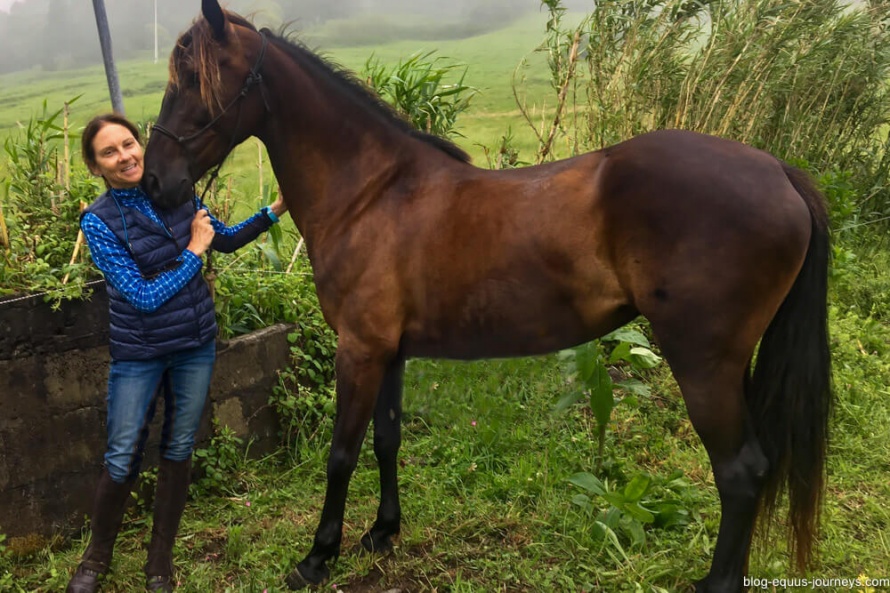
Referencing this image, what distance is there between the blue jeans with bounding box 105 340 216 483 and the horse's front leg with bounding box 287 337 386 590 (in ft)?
1.80

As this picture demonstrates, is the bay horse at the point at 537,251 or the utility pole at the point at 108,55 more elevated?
the utility pole at the point at 108,55

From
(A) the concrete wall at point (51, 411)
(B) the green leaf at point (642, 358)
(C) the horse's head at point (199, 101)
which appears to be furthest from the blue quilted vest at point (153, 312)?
(B) the green leaf at point (642, 358)

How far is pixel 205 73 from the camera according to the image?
202cm

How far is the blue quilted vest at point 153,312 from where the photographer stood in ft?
6.76

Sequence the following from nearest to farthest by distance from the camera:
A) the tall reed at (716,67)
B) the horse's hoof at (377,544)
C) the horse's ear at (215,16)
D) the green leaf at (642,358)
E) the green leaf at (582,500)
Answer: the horse's ear at (215,16), the horse's hoof at (377,544), the green leaf at (582,500), the green leaf at (642,358), the tall reed at (716,67)

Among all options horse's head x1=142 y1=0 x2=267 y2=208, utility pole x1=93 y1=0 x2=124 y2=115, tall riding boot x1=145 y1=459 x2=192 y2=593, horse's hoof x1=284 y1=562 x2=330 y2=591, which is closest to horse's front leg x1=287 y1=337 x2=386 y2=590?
horse's hoof x1=284 y1=562 x2=330 y2=591

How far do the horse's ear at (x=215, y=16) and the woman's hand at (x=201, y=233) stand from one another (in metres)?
0.62

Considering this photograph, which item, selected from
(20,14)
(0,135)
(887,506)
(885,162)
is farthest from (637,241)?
(20,14)

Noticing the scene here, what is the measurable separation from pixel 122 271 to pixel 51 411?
3.23 feet

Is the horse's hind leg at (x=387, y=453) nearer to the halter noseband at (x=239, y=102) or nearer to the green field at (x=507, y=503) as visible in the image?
the green field at (x=507, y=503)

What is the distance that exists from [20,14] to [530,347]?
1140 centimetres

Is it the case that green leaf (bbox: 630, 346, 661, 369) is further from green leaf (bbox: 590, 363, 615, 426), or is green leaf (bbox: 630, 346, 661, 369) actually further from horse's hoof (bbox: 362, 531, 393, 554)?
horse's hoof (bbox: 362, 531, 393, 554)

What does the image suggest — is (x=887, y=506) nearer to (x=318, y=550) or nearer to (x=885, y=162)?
(x=318, y=550)

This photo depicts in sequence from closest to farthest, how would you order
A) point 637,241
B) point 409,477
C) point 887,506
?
1. point 637,241
2. point 887,506
3. point 409,477
